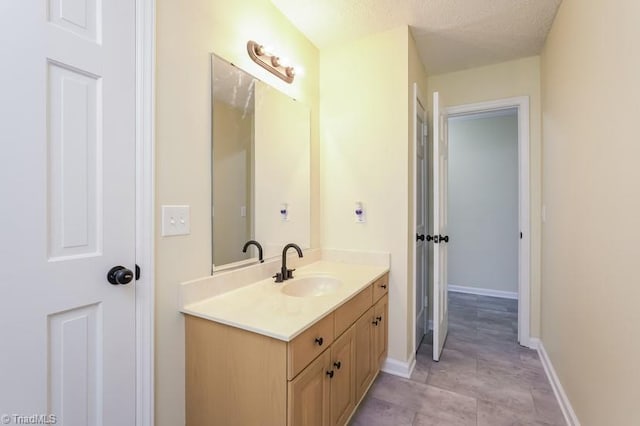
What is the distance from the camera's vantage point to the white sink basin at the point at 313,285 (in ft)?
5.78

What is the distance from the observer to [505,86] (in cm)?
263

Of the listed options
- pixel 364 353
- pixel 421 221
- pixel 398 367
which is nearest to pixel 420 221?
pixel 421 221

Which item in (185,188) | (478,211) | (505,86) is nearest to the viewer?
(185,188)

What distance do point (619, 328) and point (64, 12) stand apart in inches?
88.0

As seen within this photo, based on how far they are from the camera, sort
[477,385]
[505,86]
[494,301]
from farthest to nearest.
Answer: [494,301]
[505,86]
[477,385]

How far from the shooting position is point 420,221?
2564 millimetres

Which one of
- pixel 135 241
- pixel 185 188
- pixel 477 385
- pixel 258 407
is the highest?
pixel 185 188

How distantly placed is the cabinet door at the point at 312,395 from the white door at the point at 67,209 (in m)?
0.62

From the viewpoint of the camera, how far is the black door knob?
1053 millimetres

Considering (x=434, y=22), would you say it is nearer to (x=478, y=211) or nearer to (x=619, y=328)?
(x=619, y=328)

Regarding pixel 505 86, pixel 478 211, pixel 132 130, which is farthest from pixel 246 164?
pixel 478 211

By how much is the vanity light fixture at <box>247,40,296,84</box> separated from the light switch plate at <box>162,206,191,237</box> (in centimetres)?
97

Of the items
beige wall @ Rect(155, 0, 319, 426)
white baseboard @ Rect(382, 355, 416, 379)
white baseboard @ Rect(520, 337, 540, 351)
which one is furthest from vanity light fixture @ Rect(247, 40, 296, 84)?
white baseboard @ Rect(520, 337, 540, 351)

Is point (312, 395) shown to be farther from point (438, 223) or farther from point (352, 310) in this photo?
point (438, 223)
